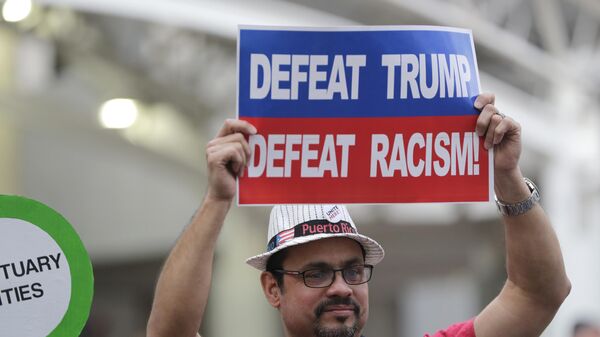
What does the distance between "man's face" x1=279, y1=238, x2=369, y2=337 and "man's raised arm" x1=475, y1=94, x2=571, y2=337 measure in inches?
16.0

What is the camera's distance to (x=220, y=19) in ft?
44.8

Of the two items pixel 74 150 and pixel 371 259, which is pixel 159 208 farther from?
pixel 371 259

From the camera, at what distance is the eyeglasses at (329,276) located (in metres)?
4.22

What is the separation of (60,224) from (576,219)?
14.3 m

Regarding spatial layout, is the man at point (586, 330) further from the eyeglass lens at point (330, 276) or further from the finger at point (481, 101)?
the finger at point (481, 101)

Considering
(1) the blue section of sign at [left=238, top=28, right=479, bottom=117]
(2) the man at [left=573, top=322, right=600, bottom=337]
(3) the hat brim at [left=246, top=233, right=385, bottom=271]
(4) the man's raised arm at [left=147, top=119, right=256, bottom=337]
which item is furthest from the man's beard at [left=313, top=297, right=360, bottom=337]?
(2) the man at [left=573, top=322, right=600, bottom=337]

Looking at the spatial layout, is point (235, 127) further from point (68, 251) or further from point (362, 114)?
point (68, 251)

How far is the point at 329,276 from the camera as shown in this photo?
13.9ft

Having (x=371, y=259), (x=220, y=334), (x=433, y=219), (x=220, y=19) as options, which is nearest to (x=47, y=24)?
(x=220, y=19)

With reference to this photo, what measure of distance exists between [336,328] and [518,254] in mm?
574

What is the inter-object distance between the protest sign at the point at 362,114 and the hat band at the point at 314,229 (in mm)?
360

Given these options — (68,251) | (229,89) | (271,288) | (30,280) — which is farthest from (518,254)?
(229,89)

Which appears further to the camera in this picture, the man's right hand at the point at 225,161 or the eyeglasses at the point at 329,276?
the eyeglasses at the point at 329,276

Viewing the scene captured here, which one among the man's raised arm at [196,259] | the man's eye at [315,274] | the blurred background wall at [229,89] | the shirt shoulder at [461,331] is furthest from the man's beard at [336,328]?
the blurred background wall at [229,89]
